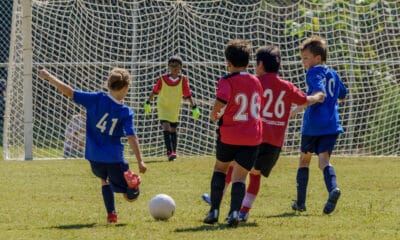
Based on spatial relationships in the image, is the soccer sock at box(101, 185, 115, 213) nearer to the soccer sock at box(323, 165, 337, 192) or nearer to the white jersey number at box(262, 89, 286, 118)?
the white jersey number at box(262, 89, 286, 118)

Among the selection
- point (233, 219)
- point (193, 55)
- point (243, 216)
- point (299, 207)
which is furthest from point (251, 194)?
point (193, 55)

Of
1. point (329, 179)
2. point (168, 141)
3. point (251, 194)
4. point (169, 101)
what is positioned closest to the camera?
point (251, 194)

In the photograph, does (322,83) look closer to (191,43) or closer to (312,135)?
(312,135)

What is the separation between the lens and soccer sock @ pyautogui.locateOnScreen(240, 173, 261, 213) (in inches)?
314

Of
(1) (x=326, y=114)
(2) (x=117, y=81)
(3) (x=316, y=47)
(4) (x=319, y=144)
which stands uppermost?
(3) (x=316, y=47)

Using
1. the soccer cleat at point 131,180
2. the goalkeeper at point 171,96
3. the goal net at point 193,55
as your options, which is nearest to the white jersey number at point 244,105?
the soccer cleat at point 131,180

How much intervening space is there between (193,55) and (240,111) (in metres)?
9.57

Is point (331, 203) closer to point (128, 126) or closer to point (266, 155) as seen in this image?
point (266, 155)

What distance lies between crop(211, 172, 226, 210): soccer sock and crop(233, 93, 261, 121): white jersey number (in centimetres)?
47

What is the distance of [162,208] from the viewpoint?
7938 mm

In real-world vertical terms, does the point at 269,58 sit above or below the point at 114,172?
above

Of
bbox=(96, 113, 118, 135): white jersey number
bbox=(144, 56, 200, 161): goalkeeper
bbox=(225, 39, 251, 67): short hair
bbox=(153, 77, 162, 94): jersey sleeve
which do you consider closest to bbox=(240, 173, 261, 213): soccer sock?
bbox=(225, 39, 251, 67): short hair

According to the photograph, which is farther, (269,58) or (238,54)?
(269,58)

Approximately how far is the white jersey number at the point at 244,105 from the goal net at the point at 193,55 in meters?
8.56
